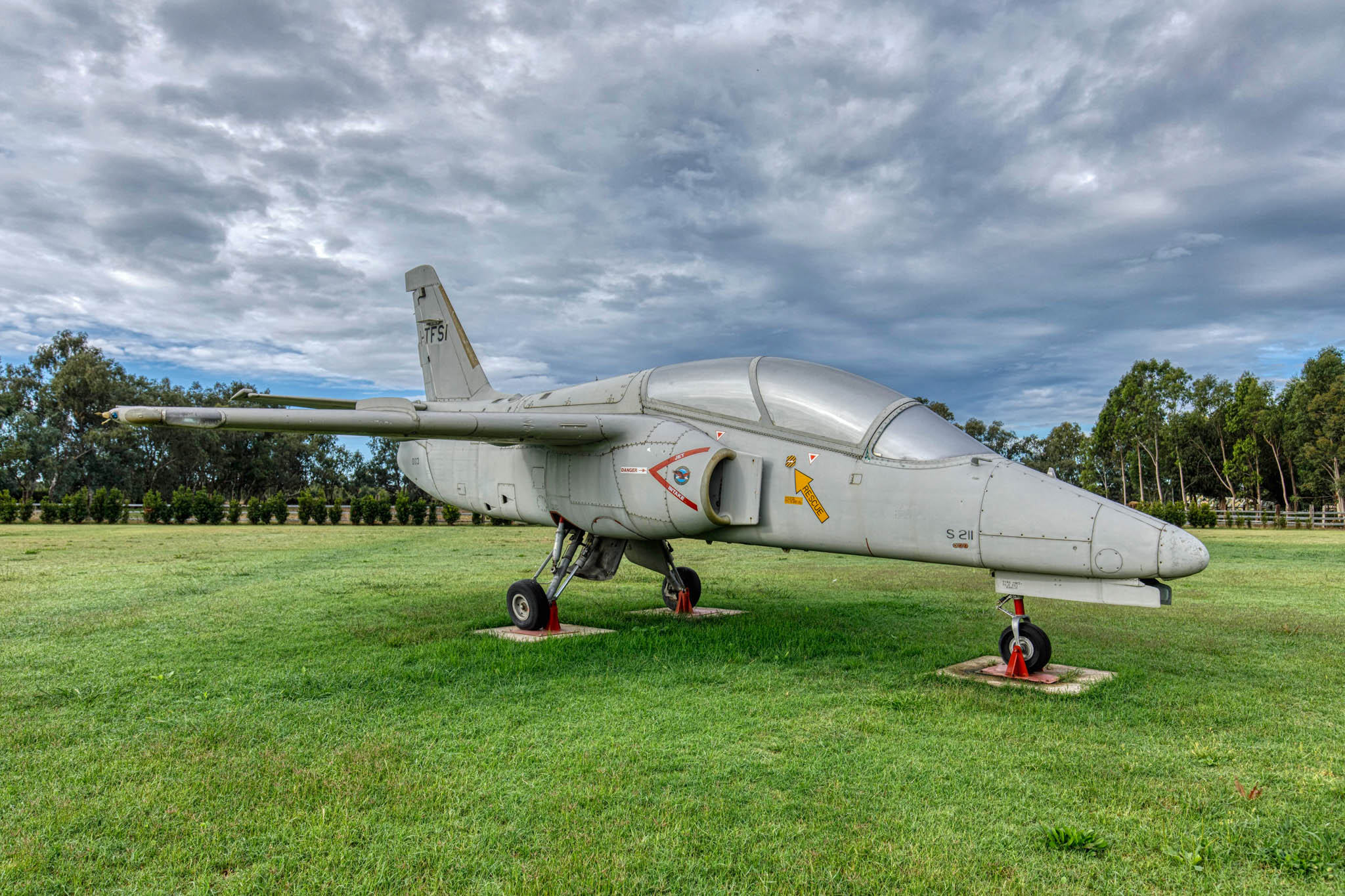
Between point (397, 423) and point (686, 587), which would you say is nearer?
point (397, 423)

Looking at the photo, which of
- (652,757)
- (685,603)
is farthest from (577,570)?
(652,757)

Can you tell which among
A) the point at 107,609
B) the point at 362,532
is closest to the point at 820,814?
the point at 107,609

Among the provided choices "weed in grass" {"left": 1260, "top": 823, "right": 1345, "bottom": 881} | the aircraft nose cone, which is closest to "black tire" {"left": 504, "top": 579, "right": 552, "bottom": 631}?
the aircraft nose cone

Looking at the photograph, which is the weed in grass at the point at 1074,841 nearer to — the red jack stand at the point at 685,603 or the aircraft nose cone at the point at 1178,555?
the aircraft nose cone at the point at 1178,555

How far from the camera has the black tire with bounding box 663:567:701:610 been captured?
10.7 m

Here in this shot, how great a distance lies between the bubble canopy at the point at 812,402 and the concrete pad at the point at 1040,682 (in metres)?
1.89

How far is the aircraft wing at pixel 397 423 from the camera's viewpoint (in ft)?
21.1

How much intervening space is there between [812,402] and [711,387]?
1161 mm

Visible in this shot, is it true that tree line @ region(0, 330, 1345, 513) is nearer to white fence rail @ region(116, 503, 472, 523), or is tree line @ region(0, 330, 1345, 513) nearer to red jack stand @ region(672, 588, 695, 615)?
white fence rail @ region(116, 503, 472, 523)

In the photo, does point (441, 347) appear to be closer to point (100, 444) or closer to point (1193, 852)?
point (1193, 852)

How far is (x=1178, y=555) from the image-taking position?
5.31 m

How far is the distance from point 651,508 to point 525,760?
11.3 ft

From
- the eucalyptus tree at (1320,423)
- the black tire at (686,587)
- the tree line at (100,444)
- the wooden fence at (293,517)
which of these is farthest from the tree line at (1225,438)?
the tree line at (100,444)

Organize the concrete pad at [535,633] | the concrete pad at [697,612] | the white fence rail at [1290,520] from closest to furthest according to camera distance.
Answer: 1. the concrete pad at [535,633]
2. the concrete pad at [697,612]
3. the white fence rail at [1290,520]
